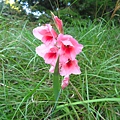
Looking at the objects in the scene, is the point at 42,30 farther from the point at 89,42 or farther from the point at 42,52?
the point at 89,42

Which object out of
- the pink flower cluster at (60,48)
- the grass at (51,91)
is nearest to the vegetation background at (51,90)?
the grass at (51,91)

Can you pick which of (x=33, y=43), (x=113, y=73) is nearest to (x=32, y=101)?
(x=113, y=73)

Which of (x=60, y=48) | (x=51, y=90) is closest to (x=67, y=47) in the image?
(x=60, y=48)

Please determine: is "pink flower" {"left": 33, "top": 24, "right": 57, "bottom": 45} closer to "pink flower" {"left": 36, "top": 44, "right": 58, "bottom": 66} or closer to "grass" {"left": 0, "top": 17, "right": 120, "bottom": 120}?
"pink flower" {"left": 36, "top": 44, "right": 58, "bottom": 66}

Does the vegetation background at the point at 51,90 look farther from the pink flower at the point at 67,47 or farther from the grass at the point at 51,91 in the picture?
the pink flower at the point at 67,47

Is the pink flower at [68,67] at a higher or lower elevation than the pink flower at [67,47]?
lower

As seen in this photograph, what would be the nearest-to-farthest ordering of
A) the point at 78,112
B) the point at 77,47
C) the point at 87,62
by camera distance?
the point at 77,47 < the point at 78,112 < the point at 87,62

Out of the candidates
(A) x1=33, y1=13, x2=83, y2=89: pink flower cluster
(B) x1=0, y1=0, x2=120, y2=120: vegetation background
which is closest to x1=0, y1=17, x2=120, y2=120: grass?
(B) x1=0, y1=0, x2=120, y2=120: vegetation background

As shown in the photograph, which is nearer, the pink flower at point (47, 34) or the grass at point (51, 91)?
the pink flower at point (47, 34)
